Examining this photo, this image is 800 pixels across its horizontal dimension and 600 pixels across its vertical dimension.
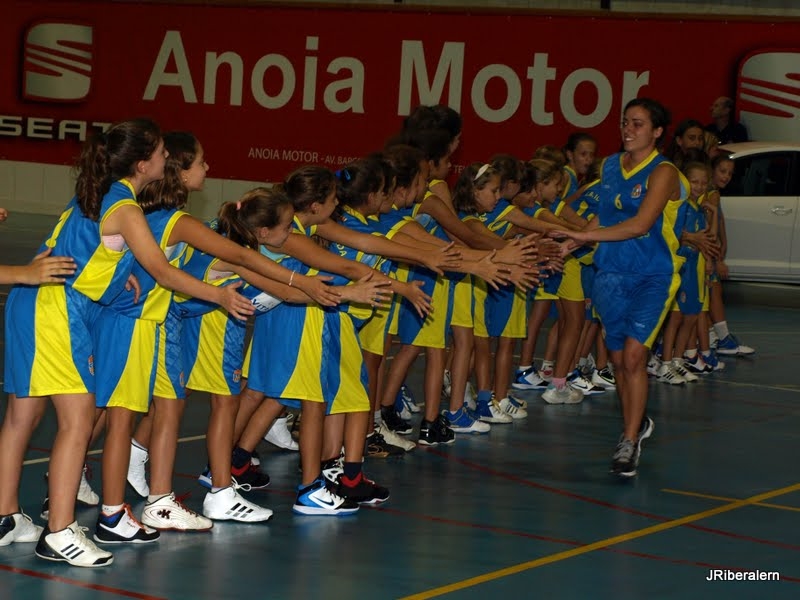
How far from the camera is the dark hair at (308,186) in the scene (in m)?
6.72

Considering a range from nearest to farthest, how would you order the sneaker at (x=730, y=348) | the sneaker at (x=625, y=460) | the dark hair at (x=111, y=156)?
the dark hair at (x=111, y=156), the sneaker at (x=625, y=460), the sneaker at (x=730, y=348)

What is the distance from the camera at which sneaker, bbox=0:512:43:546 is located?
5.92 m

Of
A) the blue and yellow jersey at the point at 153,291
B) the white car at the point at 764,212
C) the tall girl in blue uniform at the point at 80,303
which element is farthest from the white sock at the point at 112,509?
the white car at the point at 764,212

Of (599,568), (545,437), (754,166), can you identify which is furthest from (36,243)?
(599,568)

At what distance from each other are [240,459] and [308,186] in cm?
149

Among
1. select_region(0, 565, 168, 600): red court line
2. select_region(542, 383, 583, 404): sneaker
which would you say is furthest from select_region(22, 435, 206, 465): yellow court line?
Result: select_region(542, 383, 583, 404): sneaker

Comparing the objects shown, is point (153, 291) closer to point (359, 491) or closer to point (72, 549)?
point (72, 549)

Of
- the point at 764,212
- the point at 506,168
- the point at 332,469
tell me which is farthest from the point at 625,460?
the point at 764,212

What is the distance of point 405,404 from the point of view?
938 cm

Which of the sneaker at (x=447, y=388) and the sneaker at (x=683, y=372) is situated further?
the sneaker at (x=683, y=372)

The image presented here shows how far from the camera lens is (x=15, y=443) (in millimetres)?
5891

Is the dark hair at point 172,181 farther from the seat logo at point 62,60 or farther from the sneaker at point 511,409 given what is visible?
the seat logo at point 62,60

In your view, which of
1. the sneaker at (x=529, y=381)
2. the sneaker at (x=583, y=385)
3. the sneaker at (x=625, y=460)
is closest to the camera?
the sneaker at (x=625, y=460)

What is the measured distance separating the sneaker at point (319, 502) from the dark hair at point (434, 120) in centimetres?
279
